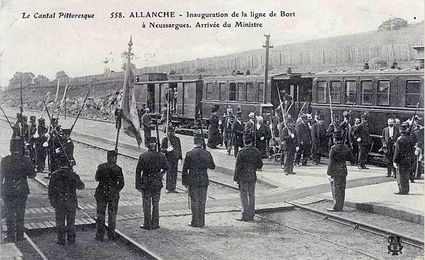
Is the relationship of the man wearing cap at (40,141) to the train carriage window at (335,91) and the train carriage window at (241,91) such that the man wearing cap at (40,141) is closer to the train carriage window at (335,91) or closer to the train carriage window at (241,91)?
the train carriage window at (335,91)

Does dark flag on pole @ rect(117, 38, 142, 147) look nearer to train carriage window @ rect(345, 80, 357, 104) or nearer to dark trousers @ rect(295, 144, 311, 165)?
dark trousers @ rect(295, 144, 311, 165)

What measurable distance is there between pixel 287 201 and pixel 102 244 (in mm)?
3916

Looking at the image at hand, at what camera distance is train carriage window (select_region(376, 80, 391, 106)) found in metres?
13.8

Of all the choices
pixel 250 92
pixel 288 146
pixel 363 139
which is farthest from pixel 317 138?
pixel 250 92

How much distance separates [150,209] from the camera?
752 cm

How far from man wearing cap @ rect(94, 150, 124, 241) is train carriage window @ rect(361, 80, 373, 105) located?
9.49m

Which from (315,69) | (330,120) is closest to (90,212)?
(330,120)

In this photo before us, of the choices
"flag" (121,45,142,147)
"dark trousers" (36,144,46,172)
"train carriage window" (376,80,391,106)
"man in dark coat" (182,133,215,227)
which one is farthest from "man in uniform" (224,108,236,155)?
"man in dark coat" (182,133,215,227)

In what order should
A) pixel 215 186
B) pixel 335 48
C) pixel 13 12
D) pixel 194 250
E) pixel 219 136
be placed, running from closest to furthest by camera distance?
pixel 194 250
pixel 13 12
pixel 215 186
pixel 219 136
pixel 335 48

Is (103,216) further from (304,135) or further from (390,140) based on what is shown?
(304,135)

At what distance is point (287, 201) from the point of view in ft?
30.7

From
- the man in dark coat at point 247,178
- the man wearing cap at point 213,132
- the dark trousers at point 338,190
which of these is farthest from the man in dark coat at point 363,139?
the man in dark coat at point 247,178

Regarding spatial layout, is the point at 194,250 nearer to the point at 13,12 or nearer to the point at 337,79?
the point at 13,12

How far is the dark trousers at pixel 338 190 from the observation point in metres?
8.66
